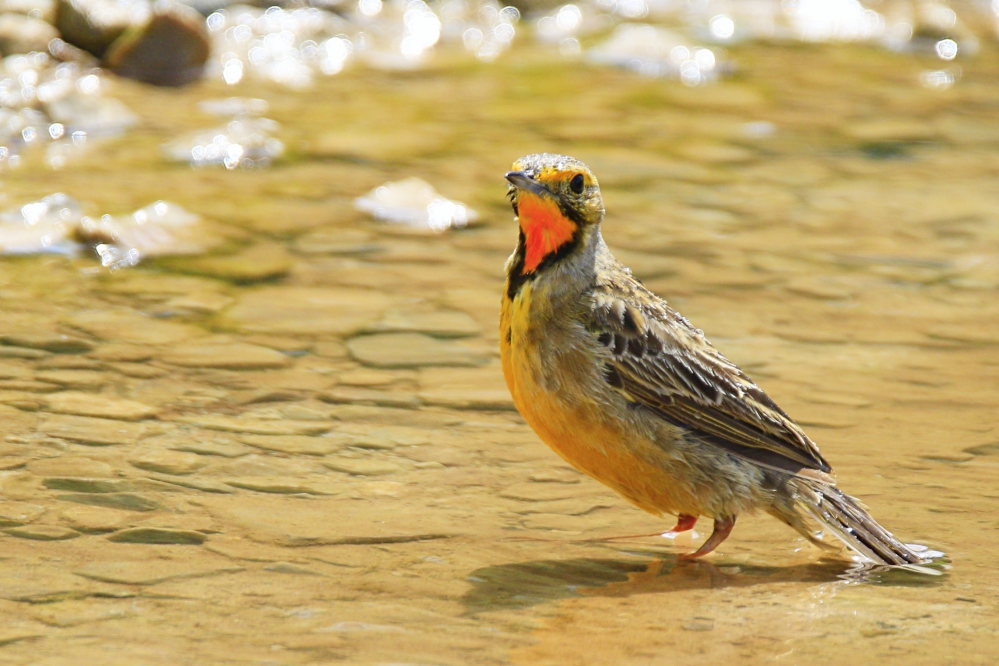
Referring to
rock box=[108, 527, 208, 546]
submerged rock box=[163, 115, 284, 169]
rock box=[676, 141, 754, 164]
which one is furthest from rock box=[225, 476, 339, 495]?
rock box=[676, 141, 754, 164]

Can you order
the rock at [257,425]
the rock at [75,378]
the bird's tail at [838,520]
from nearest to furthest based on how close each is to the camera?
the bird's tail at [838,520], the rock at [257,425], the rock at [75,378]

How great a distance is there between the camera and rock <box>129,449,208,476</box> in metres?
5.17

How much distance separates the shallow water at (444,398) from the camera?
4.13 m

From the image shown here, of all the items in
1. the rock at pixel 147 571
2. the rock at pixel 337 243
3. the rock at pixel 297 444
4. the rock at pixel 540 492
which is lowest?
the rock at pixel 540 492

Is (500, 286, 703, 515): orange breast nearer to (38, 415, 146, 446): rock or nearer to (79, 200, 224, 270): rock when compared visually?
(38, 415, 146, 446): rock

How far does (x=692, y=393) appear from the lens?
16.6 ft

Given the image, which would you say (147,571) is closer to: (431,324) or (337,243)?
(431,324)

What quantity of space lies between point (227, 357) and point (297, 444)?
1.03m

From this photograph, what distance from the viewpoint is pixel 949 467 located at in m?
5.66

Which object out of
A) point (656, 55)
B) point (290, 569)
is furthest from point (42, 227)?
point (656, 55)

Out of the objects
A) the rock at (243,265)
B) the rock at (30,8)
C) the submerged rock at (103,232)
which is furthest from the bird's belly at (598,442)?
the rock at (30,8)

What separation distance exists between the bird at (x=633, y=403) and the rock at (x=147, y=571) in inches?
52.9

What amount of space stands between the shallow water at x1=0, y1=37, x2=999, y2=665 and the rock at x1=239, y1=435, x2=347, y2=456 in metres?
0.03

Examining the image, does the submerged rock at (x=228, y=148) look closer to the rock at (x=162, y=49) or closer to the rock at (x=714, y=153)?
the rock at (x=162, y=49)
